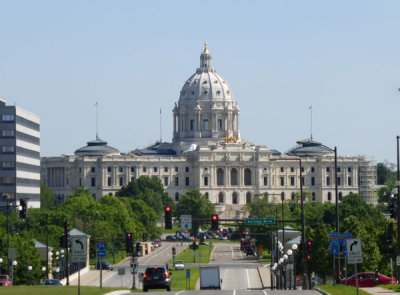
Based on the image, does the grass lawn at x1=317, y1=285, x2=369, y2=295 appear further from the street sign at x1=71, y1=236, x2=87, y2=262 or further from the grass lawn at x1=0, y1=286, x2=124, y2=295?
the street sign at x1=71, y1=236, x2=87, y2=262

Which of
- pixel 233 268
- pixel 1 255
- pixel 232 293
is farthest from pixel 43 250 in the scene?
pixel 232 293

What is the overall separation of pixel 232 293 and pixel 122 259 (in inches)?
3941

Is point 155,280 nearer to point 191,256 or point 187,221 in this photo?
point 187,221

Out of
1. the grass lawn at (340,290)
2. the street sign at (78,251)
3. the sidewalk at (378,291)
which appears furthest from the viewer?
the grass lawn at (340,290)

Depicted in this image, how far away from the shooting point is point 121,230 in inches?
7028

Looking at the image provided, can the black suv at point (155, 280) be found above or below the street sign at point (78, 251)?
below

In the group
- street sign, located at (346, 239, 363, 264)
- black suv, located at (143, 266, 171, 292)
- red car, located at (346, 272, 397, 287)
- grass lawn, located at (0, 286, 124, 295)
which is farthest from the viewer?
red car, located at (346, 272, 397, 287)

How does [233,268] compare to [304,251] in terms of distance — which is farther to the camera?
[233,268]

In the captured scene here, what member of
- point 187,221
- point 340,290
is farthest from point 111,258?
point 340,290

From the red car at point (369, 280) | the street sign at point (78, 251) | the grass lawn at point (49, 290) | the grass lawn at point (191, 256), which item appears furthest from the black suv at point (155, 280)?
the grass lawn at point (191, 256)

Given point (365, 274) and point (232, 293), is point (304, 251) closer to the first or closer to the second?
point (365, 274)

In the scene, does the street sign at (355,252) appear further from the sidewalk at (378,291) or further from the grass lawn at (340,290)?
the sidewalk at (378,291)

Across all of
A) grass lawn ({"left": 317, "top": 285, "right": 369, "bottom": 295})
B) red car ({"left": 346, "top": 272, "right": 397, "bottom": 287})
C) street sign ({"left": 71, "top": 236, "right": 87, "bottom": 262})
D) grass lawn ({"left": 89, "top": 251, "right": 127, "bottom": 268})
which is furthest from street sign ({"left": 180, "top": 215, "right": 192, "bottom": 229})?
grass lawn ({"left": 89, "top": 251, "right": 127, "bottom": 268})

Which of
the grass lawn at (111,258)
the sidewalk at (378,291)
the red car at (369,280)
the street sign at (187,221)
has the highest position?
the street sign at (187,221)
